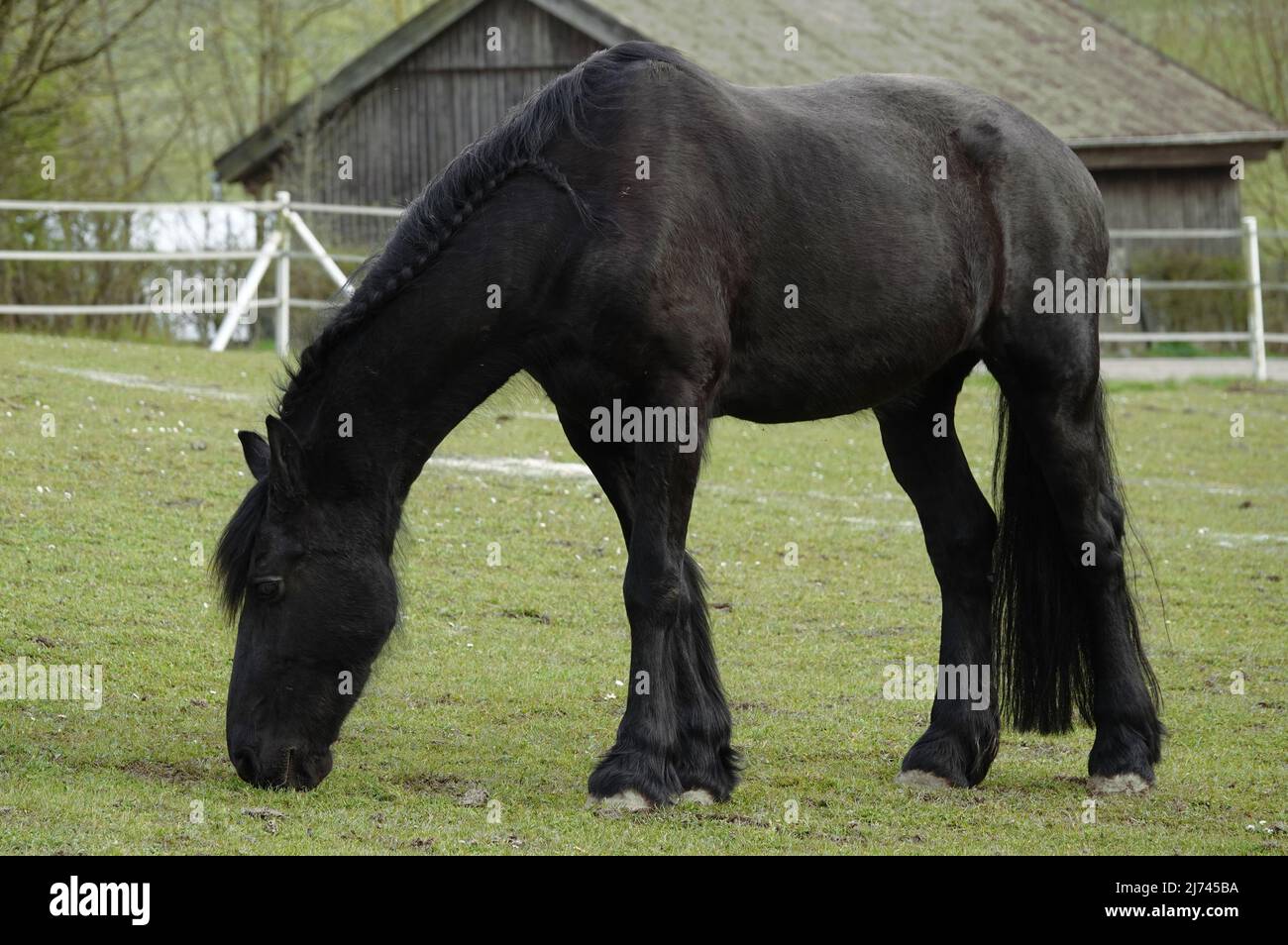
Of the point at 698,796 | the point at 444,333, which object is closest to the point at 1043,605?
the point at 698,796

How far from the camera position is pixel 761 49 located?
98.1ft

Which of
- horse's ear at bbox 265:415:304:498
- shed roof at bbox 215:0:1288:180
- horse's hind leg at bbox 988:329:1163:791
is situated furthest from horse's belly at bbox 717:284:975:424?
shed roof at bbox 215:0:1288:180

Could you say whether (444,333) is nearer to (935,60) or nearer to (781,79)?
(781,79)

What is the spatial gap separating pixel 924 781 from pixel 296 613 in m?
2.54

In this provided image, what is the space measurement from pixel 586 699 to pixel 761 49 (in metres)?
24.6

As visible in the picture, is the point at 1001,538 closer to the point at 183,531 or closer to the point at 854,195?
the point at 854,195

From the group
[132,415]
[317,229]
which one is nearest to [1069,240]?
[132,415]

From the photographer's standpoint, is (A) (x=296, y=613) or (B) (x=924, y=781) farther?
(B) (x=924, y=781)

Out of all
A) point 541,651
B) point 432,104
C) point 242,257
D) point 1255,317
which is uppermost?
point 432,104

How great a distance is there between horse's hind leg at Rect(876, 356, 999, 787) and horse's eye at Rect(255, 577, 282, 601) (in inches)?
104

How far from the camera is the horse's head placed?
17.3 ft

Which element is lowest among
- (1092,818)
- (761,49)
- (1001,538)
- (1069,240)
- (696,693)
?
(1092,818)

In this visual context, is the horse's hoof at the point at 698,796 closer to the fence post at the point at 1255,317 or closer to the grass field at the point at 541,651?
the grass field at the point at 541,651

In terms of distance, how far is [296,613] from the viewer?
5.32 metres
